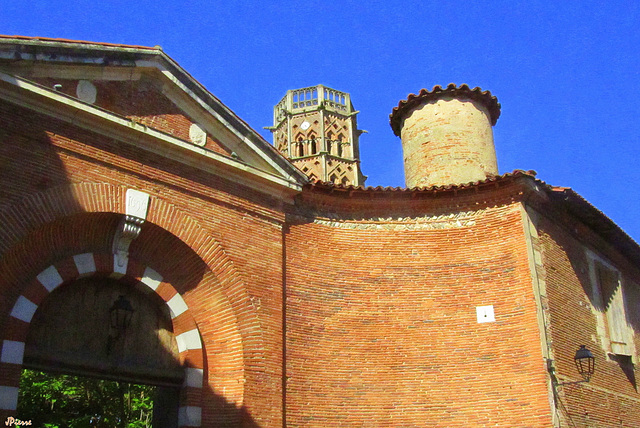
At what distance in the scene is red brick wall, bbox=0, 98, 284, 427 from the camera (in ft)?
30.6

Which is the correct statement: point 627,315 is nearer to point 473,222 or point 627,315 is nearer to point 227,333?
point 473,222

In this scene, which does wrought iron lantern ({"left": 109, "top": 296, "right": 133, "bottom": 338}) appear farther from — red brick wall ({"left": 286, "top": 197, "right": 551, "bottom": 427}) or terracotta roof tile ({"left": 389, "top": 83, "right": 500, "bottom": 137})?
terracotta roof tile ({"left": 389, "top": 83, "right": 500, "bottom": 137})

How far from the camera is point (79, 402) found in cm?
2231

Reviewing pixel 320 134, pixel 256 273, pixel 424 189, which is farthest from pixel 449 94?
pixel 320 134

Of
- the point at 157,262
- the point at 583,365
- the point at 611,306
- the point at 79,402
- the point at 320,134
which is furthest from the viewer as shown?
the point at 320,134

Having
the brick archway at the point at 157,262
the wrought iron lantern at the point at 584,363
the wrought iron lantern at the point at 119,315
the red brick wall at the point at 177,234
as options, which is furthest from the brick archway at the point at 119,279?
the wrought iron lantern at the point at 584,363

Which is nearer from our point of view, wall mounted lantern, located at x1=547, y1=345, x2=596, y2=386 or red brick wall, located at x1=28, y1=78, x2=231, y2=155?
red brick wall, located at x1=28, y1=78, x2=231, y2=155

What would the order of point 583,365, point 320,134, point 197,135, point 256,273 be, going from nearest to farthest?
point 256,273 → point 197,135 → point 583,365 → point 320,134

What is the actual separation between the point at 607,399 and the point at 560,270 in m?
2.61

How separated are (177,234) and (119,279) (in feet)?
3.71

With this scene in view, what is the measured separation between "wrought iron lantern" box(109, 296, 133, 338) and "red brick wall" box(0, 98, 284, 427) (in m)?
0.76

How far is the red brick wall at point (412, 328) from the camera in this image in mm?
11203

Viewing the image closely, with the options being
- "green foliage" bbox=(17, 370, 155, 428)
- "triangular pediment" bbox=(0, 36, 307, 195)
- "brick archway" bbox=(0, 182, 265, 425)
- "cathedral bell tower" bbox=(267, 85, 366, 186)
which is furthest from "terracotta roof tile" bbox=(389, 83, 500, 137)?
"cathedral bell tower" bbox=(267, 85, 366, 186)

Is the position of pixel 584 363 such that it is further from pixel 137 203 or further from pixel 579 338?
pixel 137 203
